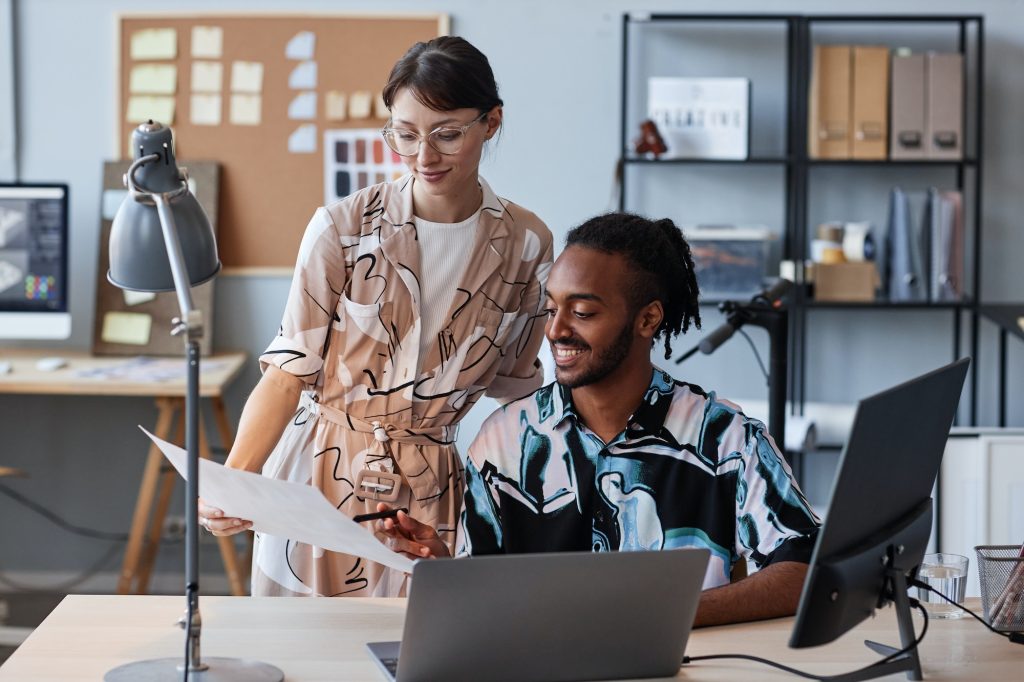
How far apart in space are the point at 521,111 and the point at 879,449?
9.36 ft

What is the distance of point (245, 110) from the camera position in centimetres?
382

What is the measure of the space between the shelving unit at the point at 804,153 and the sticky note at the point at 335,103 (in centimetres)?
89

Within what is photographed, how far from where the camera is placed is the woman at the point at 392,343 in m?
1.89

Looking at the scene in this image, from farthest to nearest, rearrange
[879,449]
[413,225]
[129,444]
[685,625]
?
1. [129,444]
2. [413,225]
3. [685,625]
4. [879,449]

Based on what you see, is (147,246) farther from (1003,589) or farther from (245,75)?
(245,75)

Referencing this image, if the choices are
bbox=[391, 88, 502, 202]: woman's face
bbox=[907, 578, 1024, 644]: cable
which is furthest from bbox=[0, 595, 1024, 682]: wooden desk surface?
bbox=[391, 88, 502, 202]: woman's face

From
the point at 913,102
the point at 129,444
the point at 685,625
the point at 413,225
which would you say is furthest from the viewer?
the point at 129,444

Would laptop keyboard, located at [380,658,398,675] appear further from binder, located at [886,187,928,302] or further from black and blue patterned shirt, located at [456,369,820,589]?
binder, located at [886,187,928,302]

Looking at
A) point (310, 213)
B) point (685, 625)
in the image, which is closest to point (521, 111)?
point (310, 213)

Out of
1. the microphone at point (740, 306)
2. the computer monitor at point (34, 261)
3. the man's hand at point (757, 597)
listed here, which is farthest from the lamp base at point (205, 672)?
the computer monitor at point (34, 261)

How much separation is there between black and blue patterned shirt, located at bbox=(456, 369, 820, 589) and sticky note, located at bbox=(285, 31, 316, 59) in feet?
8.06

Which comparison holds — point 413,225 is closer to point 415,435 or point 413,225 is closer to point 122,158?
point 415,435

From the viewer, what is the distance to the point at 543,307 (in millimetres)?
2012

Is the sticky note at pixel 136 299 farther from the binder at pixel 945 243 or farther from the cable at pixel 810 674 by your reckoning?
the cable at pixel 810 674
